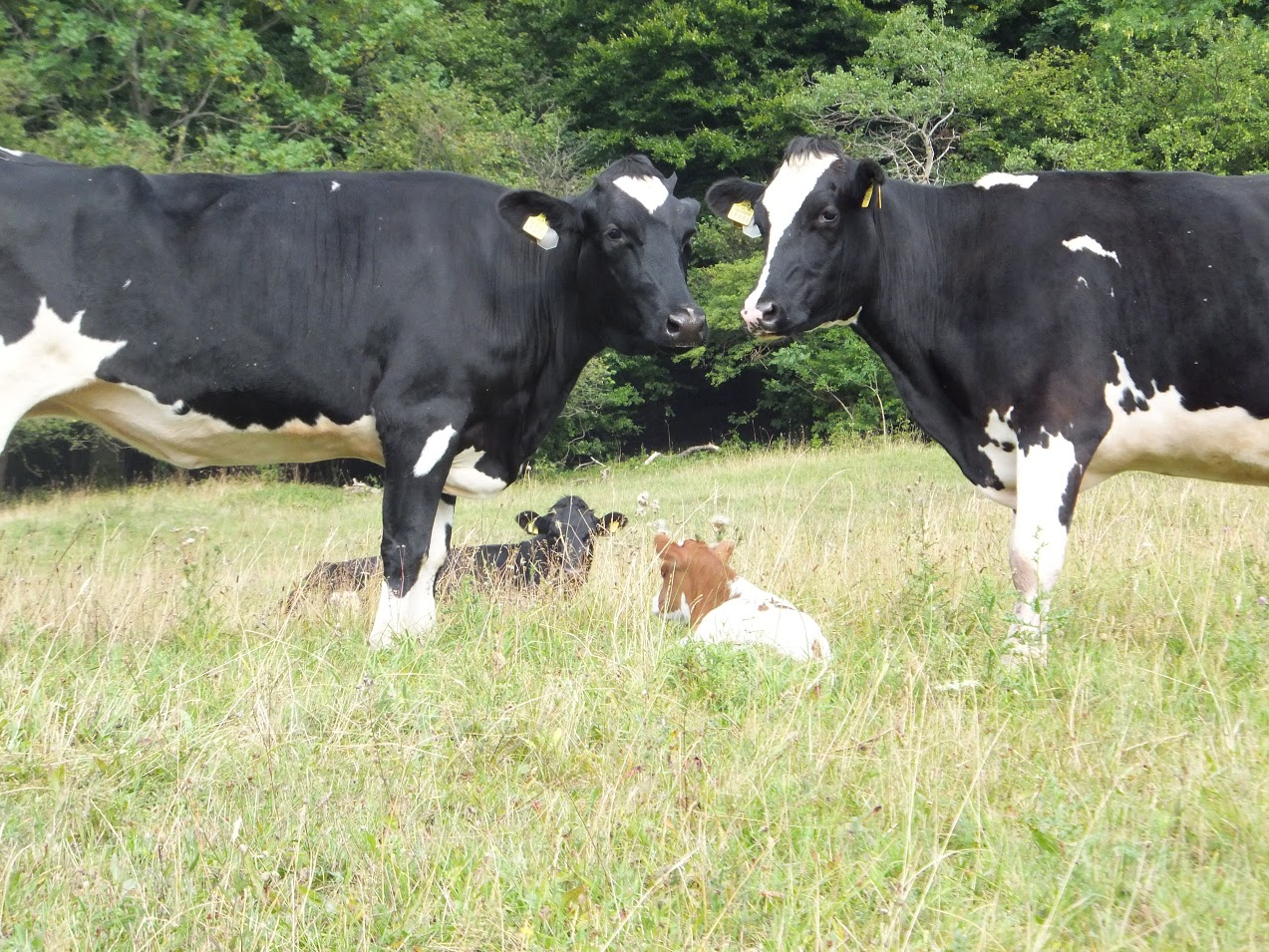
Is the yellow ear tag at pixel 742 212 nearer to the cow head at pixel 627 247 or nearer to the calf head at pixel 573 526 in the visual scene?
the cow head at pixel 627 247

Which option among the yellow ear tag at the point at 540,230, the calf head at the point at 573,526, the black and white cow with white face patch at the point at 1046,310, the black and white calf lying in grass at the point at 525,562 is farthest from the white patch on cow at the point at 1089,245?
the calf head at the point at 573,526

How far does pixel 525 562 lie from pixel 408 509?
2.73 meters

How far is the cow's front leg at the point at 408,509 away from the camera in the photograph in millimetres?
6391

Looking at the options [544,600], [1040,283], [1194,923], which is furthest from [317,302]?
[1194,923]

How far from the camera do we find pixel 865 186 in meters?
6.64

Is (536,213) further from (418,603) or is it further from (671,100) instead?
(671,100)

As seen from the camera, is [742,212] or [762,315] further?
[742,212]

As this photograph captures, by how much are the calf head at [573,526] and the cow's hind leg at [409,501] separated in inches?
87.4

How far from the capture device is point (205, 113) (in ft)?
80.4

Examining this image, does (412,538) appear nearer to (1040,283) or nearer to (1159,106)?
(1040,283)

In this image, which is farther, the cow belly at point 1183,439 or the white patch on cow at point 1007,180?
the white patch on cow at point 1007,180

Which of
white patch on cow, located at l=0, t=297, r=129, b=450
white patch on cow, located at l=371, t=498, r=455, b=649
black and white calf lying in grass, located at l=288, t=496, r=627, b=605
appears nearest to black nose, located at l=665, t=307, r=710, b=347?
black and white calf lying in grass, located at l=288, t=496, r=627, b=605

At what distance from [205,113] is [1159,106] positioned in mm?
17062

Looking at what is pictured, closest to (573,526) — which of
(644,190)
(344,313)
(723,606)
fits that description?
(644,190)
